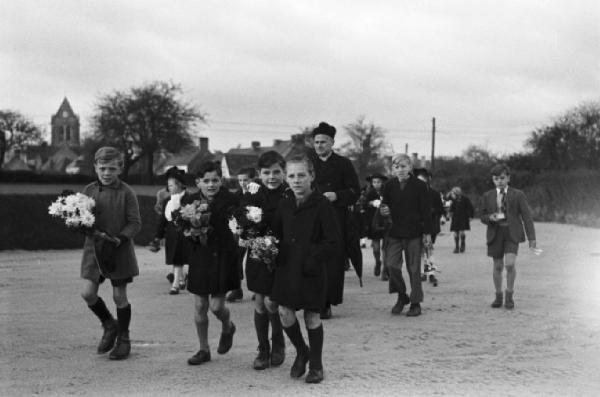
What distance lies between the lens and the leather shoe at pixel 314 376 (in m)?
5.60

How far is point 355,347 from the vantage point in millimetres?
7027

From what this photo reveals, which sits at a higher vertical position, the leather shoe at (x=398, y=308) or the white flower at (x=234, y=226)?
the white flower at (x=234, y=226)

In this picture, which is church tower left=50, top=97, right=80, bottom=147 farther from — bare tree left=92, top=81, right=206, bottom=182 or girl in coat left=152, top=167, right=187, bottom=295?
girl in coat left=152, top=167, right=187, bottom=295

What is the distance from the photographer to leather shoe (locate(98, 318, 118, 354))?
22.0 feet

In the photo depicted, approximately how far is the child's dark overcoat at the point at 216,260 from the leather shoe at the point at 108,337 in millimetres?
1026

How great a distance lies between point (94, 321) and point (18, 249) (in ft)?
39.2

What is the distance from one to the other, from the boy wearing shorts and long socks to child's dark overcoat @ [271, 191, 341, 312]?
15.3 ft

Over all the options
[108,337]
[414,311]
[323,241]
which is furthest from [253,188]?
[414,311]

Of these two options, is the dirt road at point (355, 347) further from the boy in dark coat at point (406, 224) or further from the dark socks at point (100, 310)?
the boy in dark coat at point (406, 224)

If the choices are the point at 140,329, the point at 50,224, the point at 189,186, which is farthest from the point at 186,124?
the point at 140,329

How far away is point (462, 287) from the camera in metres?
11.9

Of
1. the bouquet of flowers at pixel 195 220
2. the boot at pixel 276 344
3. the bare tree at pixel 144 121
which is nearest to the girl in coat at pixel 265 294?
the boot at pixel 276 344

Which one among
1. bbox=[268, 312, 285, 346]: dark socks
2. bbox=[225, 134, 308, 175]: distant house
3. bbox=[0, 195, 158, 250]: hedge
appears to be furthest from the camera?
bbox=[225, 134, 308, 175]: distant house

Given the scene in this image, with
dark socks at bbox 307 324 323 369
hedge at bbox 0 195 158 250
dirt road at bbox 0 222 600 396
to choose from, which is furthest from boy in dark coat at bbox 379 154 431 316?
hedge at bbox 0 195 158 250
